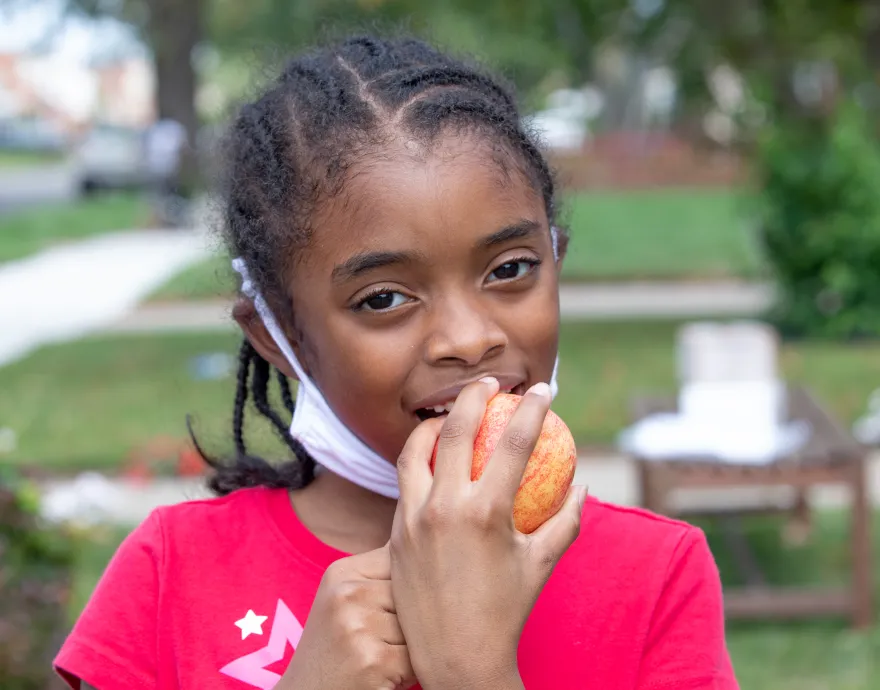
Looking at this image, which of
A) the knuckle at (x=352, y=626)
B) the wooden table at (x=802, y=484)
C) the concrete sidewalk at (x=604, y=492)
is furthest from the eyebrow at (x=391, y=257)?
the concrete sidewalk at (x=604, y=492)

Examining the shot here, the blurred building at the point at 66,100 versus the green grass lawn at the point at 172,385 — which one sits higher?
the blurred building at the point at 66,100

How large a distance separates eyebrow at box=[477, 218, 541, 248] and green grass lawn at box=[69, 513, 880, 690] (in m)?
3.08

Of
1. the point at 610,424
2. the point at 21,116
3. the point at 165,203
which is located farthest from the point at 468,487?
the point at 21,116

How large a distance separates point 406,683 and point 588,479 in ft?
16.2

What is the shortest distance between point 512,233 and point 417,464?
1.11 ft

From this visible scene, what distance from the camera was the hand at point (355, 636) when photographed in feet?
4.67

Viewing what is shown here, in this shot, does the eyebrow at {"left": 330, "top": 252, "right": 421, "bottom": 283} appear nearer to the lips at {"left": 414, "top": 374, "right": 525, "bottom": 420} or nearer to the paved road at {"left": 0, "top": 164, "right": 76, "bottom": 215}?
the lips at {"left": 414, "top": 374, "right": 525, "bottom": 420}

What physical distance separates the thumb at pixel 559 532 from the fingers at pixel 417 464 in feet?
0.48

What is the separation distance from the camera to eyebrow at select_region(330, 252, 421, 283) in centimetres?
153

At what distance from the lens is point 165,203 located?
789 inches

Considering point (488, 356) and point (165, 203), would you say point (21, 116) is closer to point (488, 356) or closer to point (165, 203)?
point (165, 203)

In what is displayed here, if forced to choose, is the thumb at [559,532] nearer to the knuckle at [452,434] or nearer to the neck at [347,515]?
the knuckle at [452,434]

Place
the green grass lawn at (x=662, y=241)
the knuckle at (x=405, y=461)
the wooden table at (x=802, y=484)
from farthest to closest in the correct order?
the green grass lawn at (x=662, y=241) < the wooden table at (x=802, y=484) < the knuckle at (x=405, y=461)

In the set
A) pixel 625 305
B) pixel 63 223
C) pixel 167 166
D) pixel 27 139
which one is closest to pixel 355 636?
pixel 625 305
